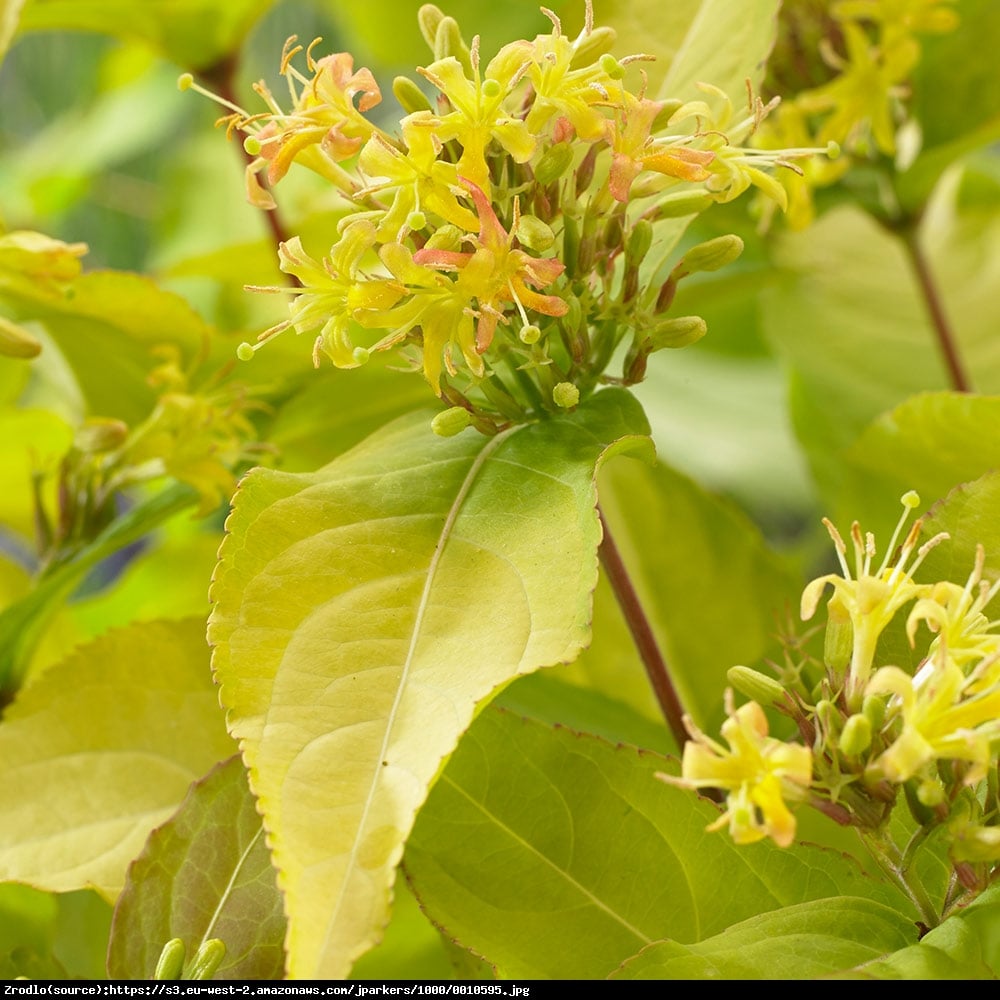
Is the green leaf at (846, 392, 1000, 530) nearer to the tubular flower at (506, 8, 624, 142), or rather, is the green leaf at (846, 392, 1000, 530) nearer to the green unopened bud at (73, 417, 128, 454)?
the tubular flower at (506, 8, 624, 142)

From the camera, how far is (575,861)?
37cm

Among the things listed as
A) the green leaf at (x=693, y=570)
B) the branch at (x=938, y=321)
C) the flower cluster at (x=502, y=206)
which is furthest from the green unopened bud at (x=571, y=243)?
the branch at (x=938, y=321)

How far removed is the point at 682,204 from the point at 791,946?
9.0 inches

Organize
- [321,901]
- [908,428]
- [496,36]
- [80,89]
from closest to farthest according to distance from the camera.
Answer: [321,901], [908,428], [496,36], [80,89]

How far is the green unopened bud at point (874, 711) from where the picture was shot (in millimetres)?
313

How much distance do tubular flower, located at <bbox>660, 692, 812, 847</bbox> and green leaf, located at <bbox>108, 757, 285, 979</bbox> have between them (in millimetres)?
164

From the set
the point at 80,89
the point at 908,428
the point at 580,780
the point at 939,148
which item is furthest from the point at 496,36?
the point at 80,89

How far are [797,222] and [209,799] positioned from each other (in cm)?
33

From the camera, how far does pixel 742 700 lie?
48cm

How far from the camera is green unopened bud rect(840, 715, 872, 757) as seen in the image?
0.99ft

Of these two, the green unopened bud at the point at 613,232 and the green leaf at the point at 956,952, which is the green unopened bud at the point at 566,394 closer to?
the green unopened bud at the point at 613,232

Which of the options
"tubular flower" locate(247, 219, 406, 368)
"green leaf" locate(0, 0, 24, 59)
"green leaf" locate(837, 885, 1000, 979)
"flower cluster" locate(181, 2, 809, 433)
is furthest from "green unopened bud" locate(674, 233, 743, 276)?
"green leaf" locate(0, 0, 24, 59)

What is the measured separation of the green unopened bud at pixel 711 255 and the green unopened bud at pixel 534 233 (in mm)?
65

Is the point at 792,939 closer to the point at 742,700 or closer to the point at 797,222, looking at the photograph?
the point at 742,700
